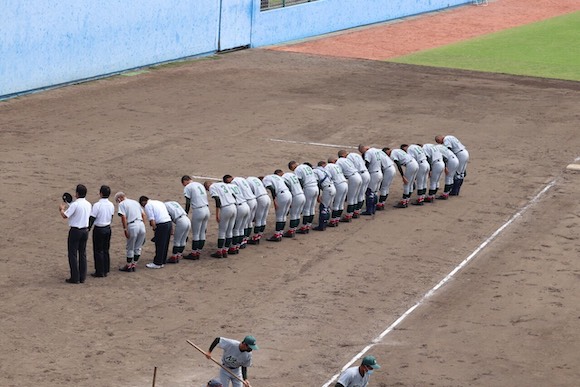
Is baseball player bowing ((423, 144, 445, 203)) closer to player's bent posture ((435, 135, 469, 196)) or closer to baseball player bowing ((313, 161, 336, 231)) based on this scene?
player's bent posture ((435, 135, 469, 196))

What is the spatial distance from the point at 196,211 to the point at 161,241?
90cm

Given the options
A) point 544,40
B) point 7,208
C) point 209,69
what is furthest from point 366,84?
point 7,208

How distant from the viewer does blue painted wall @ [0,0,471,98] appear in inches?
1368

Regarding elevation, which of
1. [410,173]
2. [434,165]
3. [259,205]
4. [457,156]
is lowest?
[259,205]

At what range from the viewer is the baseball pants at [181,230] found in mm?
21547

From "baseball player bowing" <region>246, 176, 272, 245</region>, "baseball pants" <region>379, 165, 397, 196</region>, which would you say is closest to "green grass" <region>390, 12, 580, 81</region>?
"baseball pants" <region>379, 165, 397, 196</region>

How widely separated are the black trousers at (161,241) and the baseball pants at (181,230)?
0.71 feet

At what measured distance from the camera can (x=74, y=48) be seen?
36531 mm

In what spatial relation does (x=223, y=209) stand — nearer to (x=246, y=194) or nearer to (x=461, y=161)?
(x=246, y=194)

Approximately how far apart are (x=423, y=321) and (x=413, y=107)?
662 inches

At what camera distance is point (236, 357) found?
52.1 ft

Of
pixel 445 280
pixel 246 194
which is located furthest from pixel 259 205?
pixel 445 280

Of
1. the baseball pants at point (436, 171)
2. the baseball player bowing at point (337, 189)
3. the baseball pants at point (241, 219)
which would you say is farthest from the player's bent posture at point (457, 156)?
the baseball pants at point (241, 219)

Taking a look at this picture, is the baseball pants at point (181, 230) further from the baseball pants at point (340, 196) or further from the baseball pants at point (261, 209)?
the baseball pants at point (340, 196)
